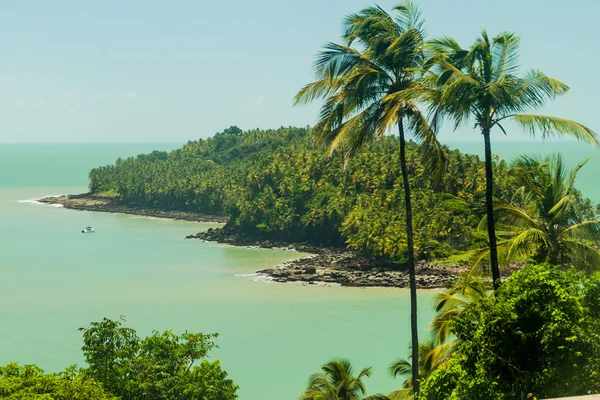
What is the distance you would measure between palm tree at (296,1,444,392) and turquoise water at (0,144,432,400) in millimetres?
15203

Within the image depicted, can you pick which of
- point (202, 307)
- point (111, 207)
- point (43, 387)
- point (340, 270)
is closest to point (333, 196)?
point (340, 270)

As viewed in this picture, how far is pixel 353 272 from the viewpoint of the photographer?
155 feet

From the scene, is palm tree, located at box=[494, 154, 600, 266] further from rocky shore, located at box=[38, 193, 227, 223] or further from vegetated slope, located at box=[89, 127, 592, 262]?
rocky shore, located at box=[38, 193, 227, 223]

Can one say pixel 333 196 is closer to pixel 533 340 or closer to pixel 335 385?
pixel 335 385

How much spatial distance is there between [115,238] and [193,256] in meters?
14.0

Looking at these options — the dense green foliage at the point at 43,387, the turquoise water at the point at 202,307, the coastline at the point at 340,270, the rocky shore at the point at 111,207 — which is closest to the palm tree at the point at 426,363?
the dense green foliage at the point at 43,387

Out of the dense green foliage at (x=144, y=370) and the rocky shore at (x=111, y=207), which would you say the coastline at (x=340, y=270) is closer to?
the rocky shore at (x=111, y=207)

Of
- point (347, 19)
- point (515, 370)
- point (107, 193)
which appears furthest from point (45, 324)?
point (107, 193)

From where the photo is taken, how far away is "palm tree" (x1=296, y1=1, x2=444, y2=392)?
11.5 metres

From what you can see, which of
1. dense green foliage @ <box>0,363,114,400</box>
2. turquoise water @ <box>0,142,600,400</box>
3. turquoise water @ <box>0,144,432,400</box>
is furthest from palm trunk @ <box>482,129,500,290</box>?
turquoise water @ <box>0,144,432,400</box>

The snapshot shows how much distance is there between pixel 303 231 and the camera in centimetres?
6131

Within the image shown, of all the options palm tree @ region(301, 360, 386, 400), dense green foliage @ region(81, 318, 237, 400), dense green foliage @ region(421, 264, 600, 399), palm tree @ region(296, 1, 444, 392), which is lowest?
palm tree @ region(301, 360, 386, 400)

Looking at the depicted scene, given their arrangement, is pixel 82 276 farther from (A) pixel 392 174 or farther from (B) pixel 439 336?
(B) pixel 439 336

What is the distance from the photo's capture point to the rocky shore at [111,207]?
265 feet
